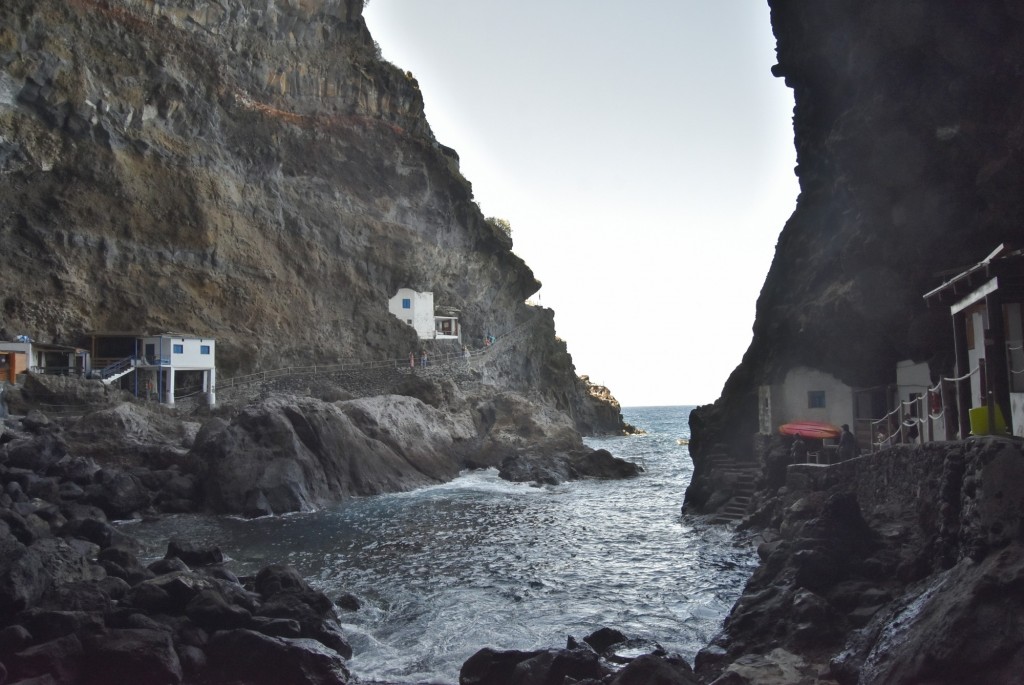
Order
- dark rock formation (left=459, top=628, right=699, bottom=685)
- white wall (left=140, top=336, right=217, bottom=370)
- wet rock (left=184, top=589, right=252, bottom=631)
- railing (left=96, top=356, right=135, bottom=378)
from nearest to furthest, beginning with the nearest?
dark rock formation (left=459, top=628, right=699, bottom=685) → wet rock (left=184, top=589, right=252, bottom=631) → railing (left=96, top=356, right=135, bottom=378) → white wall (left=140, top=336, right=217, bottom=370)

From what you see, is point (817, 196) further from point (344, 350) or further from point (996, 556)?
point (344, 350)

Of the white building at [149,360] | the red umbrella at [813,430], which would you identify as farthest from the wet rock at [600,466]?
the white building at [149,360]

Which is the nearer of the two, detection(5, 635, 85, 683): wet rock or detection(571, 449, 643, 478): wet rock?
detection(5, 635, 85, 683): wet rock

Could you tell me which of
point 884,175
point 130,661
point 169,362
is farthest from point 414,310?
point 130,661

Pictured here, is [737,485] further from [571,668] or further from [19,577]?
[19,577]

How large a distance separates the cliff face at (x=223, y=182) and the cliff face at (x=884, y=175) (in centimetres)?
3639

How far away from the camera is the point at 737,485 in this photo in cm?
3038

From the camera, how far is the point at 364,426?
131ft

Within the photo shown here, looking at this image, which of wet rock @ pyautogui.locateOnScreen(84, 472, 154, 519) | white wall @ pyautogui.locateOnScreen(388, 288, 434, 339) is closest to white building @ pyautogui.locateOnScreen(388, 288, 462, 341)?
white wall @ pyautogui.locateOnScreen(388, 288, 434, 339)

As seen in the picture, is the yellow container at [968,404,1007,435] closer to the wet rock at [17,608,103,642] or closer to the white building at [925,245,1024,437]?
the white building at [925,245,1024,437]

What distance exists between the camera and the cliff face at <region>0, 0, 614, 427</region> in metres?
45.3

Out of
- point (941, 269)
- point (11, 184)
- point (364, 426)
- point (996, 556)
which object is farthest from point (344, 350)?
point (996, 556)

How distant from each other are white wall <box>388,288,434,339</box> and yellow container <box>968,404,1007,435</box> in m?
54.9

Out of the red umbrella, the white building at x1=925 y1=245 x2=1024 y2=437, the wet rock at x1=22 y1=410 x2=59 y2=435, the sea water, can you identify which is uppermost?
the white building at x1=925 y1=245 x2=1024 y2=437
